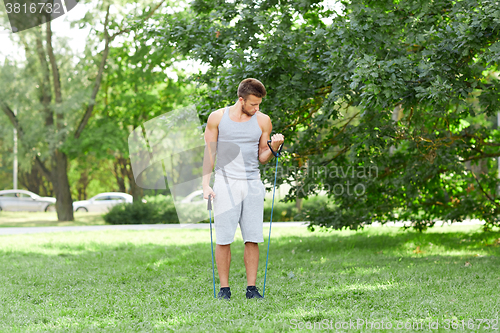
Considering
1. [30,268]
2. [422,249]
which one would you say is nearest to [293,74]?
[422,249]

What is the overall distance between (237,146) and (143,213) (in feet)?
51.8

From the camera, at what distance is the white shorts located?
4547mm

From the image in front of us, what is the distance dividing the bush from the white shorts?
49.2ft

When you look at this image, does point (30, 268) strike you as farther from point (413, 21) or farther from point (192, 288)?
point (413, 21)

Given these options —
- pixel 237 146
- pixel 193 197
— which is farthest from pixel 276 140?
pixel 193 197

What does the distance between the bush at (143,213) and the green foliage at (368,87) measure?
11152mm

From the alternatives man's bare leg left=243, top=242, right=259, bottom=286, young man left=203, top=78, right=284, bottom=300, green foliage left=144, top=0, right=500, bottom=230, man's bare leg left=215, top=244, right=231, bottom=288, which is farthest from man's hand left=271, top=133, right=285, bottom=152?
green foliage left=144, top=0, right=500, bottom=230

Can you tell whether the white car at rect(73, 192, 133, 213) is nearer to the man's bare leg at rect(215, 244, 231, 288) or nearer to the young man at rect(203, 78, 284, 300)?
the man's bare leg at rect(215, 244, 231, 288)

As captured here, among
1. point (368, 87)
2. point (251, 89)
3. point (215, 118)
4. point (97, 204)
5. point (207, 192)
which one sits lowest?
point (97, 204)

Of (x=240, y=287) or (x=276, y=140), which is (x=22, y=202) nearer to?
(x=240, y=287)

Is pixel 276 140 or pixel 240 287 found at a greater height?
pixel 276 140

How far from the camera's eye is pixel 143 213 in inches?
773

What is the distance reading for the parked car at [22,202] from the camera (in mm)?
28000

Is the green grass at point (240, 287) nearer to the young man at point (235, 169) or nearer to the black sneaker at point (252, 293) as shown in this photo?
the black sneaker at point (252, 293)
